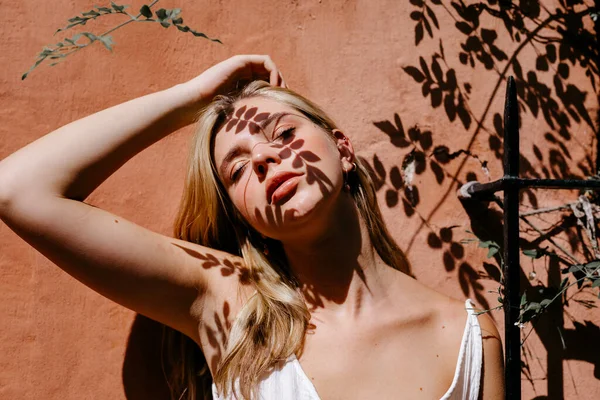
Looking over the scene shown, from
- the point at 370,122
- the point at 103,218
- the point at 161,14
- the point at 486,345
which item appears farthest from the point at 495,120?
the point at 103,218

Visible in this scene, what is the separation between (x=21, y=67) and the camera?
8.45 feet

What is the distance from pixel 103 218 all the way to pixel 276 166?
584 mm

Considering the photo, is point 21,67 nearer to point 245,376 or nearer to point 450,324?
point 245,376

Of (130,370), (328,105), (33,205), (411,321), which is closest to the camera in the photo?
(33,205)

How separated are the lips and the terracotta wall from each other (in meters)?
0.66

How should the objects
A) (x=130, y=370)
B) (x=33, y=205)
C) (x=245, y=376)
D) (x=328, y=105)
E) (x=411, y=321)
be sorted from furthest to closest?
1. (x=328, y=105)
2. (x=130, y=370)
3. (x=411, y=321)
4. (x=245, y=376)
5. (x=33, y=205)

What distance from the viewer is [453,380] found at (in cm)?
223

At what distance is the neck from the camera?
2.37 meters

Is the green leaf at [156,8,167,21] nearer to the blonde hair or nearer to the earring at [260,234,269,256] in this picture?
the blonde hair

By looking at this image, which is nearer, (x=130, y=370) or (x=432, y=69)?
(x=130, y=370)

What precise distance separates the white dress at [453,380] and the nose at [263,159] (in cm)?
64

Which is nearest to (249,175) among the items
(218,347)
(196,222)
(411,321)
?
(196,222)

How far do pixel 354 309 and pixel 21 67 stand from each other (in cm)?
161

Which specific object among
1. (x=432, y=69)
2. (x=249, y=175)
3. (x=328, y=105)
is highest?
(x=432, y=69)
